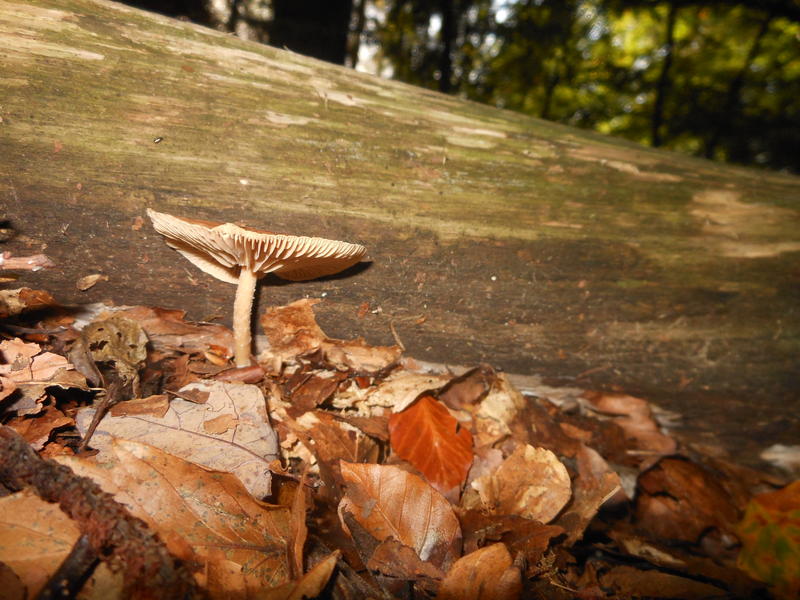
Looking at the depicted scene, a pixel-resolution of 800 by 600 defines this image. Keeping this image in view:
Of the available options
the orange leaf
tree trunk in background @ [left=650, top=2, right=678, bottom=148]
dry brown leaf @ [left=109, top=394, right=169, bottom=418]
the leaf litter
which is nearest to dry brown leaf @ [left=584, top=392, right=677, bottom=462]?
the leaf litter

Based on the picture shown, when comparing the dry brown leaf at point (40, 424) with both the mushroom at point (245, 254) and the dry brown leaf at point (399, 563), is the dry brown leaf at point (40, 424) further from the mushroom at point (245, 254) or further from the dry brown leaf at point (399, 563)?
the dry brown leaf at point (399, 563)

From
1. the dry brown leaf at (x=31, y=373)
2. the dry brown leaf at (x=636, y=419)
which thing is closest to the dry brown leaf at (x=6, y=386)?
the dry brown leaf at (x=31, y=373)

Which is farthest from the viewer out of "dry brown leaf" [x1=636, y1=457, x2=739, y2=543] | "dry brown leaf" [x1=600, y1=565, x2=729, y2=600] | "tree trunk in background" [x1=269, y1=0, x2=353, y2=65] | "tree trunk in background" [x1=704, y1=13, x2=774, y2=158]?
"tree trunk in background" [x1=704, y1=13, x2=774, y2=158]

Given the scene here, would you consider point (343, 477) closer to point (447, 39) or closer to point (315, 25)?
point (315, 25)

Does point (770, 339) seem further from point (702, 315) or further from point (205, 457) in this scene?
point (205, 457)

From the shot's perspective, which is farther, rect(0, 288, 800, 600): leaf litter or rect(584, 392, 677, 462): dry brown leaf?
rect(584, 392, 677, 462): dry brown leaf

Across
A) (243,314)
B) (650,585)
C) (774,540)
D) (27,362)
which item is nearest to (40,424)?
(27,362)

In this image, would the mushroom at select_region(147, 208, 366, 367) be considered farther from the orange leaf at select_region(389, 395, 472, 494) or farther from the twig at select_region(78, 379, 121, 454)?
the orange leaf at select_region(389, 395, 472, 494)
